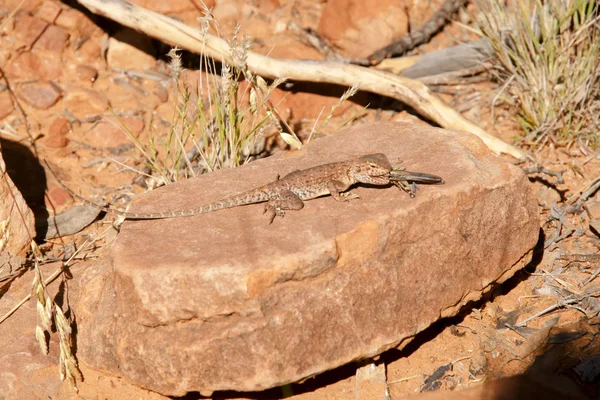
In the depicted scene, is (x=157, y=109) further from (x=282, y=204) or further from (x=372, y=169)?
(x=372, y=169)

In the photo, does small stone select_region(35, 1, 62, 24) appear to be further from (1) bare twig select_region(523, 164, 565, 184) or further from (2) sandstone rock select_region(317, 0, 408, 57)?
(1) bare twig select_region(523, 164, 565, 184)

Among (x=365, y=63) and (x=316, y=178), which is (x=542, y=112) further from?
(x=316, y=178)

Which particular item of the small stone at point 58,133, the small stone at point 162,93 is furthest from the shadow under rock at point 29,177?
the small stone at point 162,93

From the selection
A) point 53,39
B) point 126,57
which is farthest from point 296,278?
point 53,39

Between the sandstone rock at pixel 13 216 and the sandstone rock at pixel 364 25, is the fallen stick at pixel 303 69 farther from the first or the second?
the sandstone rock at pixel 13 216

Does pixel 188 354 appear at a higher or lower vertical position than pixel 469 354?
higher

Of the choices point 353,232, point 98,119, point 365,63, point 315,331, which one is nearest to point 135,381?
point 315,331
